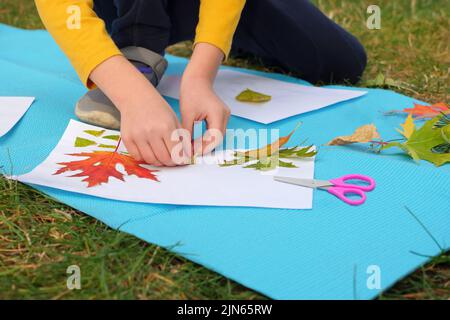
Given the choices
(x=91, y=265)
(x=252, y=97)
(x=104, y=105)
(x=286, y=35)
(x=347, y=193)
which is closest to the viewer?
(x=91, y=265)

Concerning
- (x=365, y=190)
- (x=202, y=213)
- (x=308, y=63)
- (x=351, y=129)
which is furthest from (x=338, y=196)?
(x=308, y=63)

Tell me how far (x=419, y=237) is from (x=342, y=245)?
11 cm

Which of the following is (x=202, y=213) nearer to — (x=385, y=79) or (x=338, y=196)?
(x=338, y=196)

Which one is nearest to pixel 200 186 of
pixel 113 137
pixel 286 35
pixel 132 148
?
pixel 132 148

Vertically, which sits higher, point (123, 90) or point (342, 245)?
point (123, 90)

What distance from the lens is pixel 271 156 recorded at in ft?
3.26

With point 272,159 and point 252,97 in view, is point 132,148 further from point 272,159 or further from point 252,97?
point 252,97

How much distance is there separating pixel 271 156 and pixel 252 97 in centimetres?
34

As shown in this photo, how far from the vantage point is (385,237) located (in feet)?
2.59

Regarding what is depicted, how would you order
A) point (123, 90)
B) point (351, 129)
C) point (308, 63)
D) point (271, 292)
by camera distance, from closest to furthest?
point (271, 292), point (123, 90), point (351, 129), point (308, 63)

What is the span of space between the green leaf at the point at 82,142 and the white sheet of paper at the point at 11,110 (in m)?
0.16

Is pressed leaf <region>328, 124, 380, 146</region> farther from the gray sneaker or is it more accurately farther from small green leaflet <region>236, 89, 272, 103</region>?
the gray sneaker

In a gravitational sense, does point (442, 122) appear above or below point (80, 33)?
below

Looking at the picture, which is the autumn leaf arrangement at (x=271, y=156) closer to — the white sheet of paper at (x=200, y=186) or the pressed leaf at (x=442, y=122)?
the white sheet of paper at (x=200, y=186)
